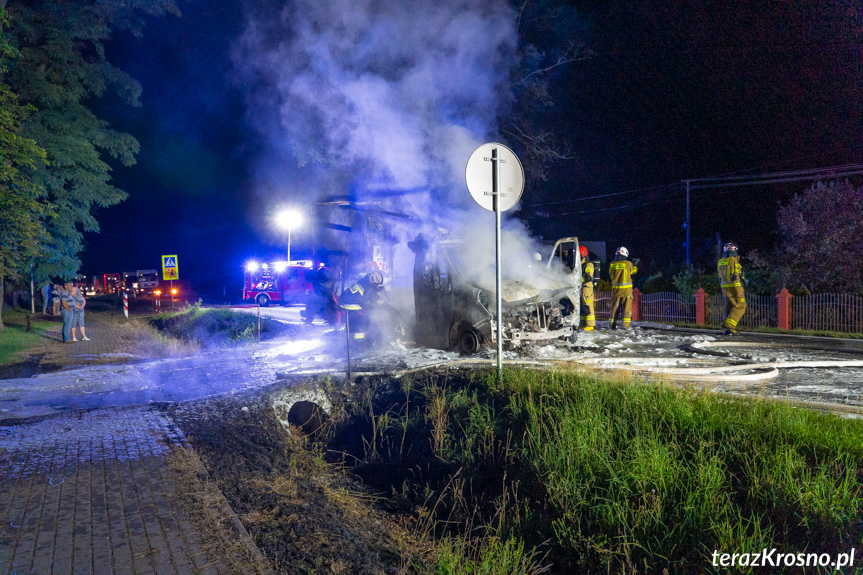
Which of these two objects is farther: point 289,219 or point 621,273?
point 289,219

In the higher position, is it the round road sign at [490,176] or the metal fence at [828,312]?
the round road sign at [490,176]

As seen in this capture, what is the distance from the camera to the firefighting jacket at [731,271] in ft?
41.4

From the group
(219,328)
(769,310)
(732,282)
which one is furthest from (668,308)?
(219,328)

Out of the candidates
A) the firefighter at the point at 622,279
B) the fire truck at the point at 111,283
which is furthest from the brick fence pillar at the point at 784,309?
the fire truck at the point at 111,283

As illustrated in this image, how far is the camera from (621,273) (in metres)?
13.5

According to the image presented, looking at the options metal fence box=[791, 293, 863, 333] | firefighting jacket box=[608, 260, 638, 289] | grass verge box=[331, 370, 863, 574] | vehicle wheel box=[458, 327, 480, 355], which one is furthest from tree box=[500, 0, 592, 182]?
grass verge box=[331, 370, 863, 574]

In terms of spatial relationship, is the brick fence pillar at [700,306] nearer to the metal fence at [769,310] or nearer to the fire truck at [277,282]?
the metal fence at [769,310]

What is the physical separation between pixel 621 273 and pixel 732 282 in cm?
243

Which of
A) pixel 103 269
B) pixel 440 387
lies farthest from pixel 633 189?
pixel 103 269

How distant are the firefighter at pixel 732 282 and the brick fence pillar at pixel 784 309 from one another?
103 inches

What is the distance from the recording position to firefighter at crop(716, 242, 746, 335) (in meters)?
12.6

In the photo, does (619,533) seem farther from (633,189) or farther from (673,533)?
(633,189)

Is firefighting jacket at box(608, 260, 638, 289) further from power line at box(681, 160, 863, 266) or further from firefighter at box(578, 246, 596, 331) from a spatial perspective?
power line at box(681, 160, 863, 266)

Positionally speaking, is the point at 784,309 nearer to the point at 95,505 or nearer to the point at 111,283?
the point at 95,505
